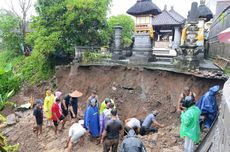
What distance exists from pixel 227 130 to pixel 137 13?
11233 millimetres

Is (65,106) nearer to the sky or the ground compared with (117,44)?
nearer to the ground

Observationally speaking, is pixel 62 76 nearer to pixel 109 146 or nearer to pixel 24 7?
pixel 109 146

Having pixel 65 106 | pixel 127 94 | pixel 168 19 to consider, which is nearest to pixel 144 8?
pixel 127 94

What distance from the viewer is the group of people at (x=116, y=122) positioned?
18.5ft

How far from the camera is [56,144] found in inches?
332

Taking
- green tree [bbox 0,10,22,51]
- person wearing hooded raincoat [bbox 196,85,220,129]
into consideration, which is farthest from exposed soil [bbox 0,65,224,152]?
green tree [bbox 0,10,22,51]

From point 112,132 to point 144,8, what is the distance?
8.27m

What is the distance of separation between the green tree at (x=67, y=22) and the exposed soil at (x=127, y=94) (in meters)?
1.85

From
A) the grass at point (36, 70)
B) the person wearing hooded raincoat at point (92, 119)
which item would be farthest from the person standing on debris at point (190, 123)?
the grass at point (36, 70)

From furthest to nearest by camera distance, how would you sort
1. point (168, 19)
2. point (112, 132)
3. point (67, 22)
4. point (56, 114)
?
point (168, 19)
point (67, 22)
point (56, 114)
point (112, 132)

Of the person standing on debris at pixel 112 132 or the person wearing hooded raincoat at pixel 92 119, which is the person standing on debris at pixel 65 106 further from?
the person standing on debris at pixel 112 132

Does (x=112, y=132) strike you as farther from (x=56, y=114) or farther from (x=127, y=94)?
(x=127, y=94)

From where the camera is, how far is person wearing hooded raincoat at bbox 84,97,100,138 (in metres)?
7.87

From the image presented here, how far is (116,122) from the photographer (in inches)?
255
